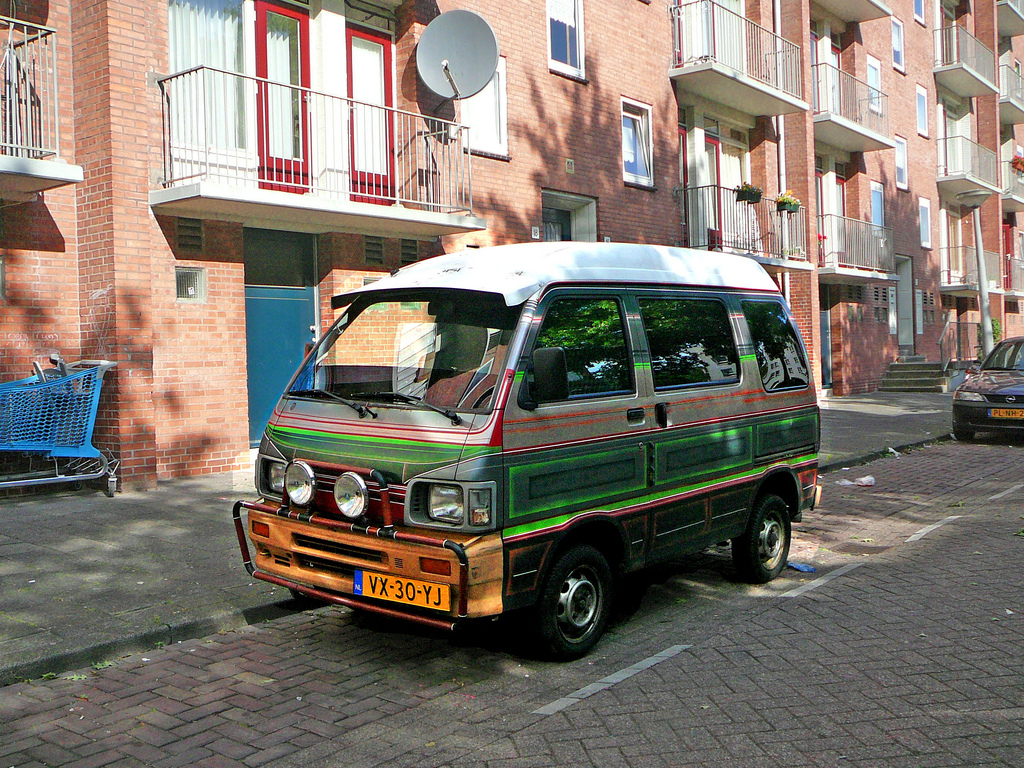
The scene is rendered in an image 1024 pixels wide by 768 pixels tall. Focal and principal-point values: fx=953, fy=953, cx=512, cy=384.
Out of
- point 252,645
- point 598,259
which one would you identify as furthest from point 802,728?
point 252,645

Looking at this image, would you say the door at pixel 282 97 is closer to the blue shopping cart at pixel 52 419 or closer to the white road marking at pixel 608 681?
the blue shopping cart at pixel 52 419

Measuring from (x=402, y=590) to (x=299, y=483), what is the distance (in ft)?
2.93

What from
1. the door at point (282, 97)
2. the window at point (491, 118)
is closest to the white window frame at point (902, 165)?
the window at point (491, 118)

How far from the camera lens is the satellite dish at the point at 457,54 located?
13.1m

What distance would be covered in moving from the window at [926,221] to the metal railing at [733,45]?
36.8 ft

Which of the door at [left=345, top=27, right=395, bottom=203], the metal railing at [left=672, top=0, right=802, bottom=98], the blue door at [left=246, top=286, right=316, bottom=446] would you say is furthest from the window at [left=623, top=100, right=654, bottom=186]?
the blue door at [left=246, top=286, right=316, bottom=446]

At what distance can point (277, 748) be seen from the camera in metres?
4.00

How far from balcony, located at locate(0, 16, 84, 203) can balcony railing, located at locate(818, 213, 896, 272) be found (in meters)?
19.2

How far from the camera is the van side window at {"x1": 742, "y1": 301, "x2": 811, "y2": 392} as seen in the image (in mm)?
6684

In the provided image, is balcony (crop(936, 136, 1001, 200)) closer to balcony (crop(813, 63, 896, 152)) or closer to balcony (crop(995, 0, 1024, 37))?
balcony (crop(813, 63, 896, 152))

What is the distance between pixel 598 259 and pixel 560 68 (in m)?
11.7

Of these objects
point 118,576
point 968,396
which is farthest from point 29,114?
point 968,396

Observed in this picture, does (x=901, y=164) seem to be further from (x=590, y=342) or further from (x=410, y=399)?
(x=410, y=399)

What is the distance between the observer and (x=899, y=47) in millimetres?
29438
